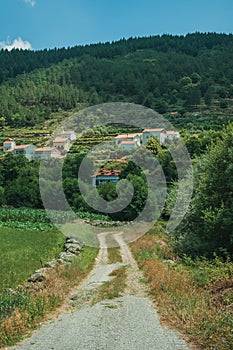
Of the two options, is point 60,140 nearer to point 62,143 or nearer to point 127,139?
point 62,143

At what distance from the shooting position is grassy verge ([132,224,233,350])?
7.68 metres

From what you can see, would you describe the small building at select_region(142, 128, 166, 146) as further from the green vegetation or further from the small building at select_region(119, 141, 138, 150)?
the green vegetation

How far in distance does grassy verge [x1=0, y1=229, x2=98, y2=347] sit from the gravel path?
0.50m

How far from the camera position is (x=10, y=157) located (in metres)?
86.1

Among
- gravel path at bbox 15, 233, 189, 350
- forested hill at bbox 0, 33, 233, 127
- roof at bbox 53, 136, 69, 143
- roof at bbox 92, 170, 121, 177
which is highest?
forested hill at bbox 0, 33, 233, 127

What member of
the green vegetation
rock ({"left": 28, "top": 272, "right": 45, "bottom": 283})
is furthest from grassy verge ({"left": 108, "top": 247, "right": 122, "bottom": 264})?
rock ({"left": 28, "top": 272, "right": 45, "bottom": 283})

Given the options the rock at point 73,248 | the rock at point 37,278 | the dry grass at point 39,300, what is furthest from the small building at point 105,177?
the rock at point 37,278

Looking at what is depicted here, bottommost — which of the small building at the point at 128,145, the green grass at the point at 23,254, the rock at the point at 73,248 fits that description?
the rock at the point at 73,248

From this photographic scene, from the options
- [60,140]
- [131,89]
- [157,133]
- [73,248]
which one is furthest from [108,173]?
[131,89]

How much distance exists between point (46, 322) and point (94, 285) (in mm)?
5437

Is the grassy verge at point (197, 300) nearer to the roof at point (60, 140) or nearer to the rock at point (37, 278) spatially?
the rock at point (37, 278)

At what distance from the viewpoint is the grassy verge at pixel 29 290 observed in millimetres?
9141

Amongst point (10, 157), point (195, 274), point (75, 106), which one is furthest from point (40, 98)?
point (195, 274)

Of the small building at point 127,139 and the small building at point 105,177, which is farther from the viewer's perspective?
the small building at point 127,139
